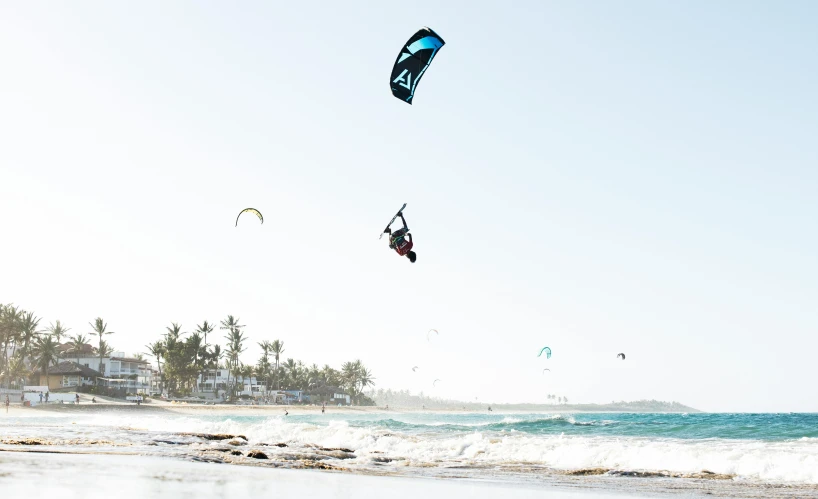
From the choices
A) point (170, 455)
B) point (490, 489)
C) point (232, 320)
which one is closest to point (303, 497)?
point (490, 489)

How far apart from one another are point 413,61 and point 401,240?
138 inches

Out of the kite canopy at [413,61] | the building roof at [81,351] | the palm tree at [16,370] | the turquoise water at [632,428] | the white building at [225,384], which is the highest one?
the kite canopy at [413,61]

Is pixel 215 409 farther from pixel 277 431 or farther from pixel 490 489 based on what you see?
pixel 490 489

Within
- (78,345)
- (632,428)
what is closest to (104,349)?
(78,345)

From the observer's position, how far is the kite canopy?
12.2 m

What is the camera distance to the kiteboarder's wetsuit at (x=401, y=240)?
1390cm

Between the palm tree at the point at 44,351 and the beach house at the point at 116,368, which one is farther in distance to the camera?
the beach house at the point at 116,368

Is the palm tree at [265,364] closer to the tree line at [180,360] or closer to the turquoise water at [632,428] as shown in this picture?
the tree line at [180,360]

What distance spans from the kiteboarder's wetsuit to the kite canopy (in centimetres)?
248

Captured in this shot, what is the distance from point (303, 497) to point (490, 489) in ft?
12.6

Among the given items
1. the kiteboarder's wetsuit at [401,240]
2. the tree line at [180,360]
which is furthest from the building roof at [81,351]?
the kiteboarder's wetsuit at [401,240]

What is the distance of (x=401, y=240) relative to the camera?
13.9 meters

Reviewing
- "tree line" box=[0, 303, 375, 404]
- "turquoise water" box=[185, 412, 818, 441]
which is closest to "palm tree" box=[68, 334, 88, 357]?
"tree line" box=[0, 303, 375, 404]

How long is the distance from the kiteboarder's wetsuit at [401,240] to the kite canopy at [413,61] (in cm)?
248
